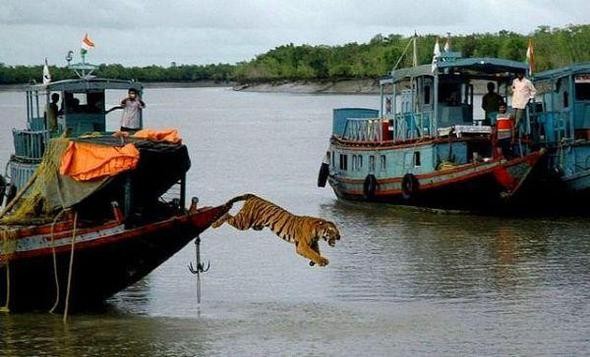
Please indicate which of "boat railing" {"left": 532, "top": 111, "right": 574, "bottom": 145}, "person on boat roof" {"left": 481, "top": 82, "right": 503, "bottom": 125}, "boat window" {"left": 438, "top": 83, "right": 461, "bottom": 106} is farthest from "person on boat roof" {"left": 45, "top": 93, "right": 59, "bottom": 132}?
"boat railing" {"left": 532, "top": 111, "right": 574, "bottom": 145}

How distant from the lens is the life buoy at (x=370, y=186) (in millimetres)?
30047

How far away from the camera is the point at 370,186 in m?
30.1

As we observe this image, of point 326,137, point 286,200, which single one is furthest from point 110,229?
point 326,137

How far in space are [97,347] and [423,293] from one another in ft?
16.5

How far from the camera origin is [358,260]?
885 inches

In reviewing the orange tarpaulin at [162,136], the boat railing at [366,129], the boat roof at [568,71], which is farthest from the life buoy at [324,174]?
the orange tarpaulin at [162,136]

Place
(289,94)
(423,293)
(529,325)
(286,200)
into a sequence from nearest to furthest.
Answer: (529,325), (423,293), (286,200), (289,94)

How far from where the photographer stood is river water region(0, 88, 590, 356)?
52.6 feet

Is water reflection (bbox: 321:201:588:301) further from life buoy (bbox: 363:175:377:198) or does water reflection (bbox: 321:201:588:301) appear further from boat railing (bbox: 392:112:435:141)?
boat railing (bbox: 392:112:435:141)

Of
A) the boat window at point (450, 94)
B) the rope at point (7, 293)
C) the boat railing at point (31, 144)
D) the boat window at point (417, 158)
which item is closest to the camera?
the rope at point (7, 293)

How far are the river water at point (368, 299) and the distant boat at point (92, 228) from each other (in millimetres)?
373

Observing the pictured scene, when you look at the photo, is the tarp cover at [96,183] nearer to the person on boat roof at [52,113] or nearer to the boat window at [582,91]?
the person on boat roof at [52,113]

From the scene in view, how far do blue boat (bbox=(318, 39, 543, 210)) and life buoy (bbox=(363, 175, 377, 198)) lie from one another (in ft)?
0.07

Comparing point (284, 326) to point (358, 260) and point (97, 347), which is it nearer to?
point (97, 347)
